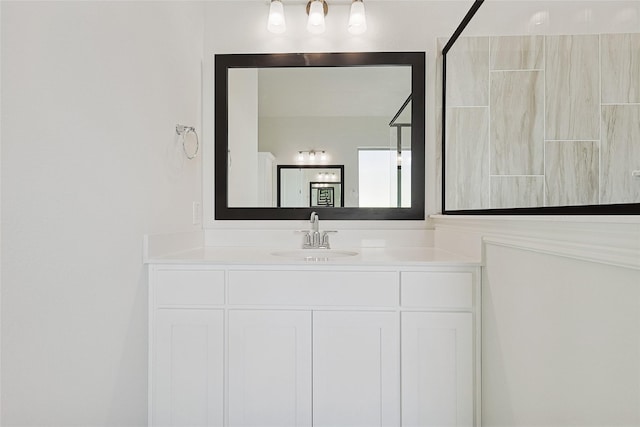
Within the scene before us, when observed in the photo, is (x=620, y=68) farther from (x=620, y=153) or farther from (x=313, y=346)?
(x=313, y=346)

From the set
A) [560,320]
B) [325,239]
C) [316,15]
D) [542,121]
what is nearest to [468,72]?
[542,121]

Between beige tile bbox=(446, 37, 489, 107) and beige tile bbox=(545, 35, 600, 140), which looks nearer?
Result: beige tile bbox=(545, 35, 600, 140)

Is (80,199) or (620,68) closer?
(620,68)

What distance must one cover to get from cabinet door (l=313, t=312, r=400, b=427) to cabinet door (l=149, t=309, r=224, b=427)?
0.38 m

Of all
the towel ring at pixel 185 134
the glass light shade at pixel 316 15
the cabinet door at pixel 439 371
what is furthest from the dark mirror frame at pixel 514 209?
the towel ring at pixel 185 134

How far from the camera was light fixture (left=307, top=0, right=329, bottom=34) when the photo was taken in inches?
69.6

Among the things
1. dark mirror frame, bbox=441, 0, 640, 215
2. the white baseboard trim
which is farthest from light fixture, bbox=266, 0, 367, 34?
the white baseboard trim

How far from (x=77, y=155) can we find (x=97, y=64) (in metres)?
0.28

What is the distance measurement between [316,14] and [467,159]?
102 centimetres

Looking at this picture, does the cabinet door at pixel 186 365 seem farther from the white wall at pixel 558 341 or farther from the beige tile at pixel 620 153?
the beige tile at pixel 620 153

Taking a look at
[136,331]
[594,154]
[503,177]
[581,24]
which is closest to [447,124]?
[503,177]

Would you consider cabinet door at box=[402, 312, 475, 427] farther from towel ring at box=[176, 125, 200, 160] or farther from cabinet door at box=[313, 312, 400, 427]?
towel ring at box=[176, 125, 200, 160]

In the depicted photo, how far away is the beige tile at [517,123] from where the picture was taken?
1.06 metres

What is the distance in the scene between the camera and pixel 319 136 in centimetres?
187
